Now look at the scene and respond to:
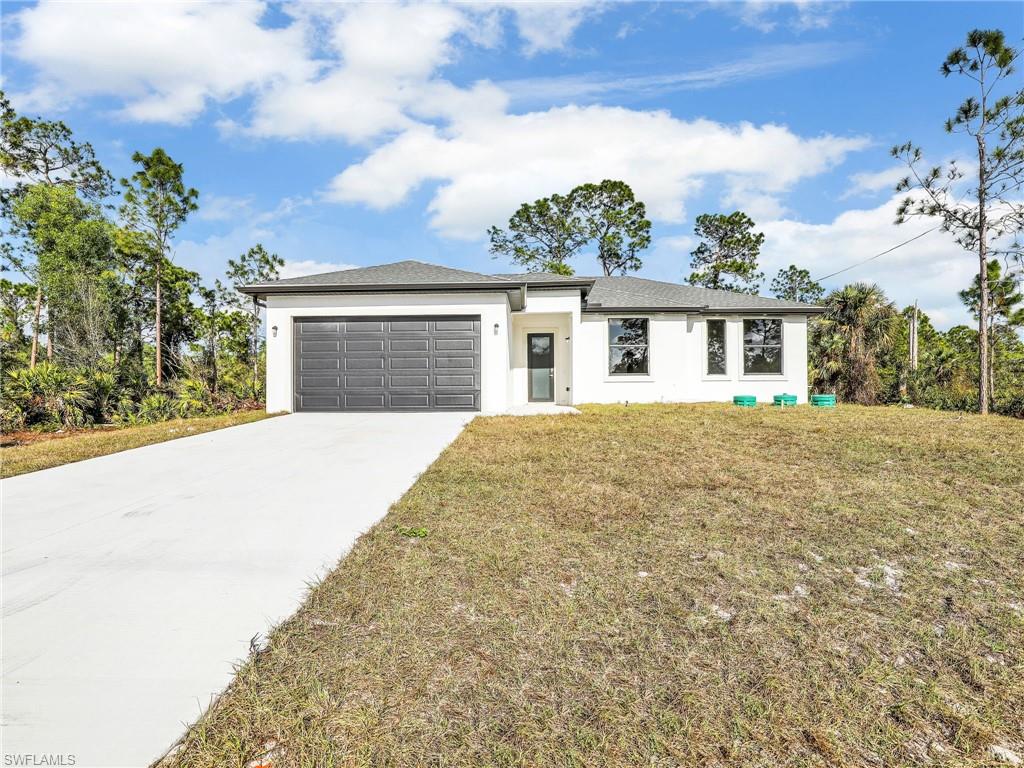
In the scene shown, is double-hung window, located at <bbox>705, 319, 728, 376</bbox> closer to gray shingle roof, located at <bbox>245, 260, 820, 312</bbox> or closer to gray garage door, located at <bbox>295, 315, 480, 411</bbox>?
gray shingle roof, located at <bbox>245, 260, 820, 312</bbox>

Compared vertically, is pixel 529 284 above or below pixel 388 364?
above

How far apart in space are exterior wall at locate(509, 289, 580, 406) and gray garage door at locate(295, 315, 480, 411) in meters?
2.68

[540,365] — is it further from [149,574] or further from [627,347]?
[149,574]

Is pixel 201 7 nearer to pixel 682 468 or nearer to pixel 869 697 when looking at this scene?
pixel 682 468

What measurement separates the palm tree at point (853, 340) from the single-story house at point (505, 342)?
200 cm

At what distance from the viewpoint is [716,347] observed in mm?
15516

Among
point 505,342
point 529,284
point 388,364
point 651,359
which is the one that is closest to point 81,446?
point 388,364

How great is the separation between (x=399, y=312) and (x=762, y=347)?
37.2ft

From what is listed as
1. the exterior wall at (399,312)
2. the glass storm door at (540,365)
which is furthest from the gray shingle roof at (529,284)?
the glass storm door at (540,365)

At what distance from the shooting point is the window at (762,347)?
15461mm

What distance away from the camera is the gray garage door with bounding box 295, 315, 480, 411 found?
1178cm

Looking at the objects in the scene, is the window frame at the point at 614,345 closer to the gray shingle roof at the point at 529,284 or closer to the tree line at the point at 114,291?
the gray shingle roof at the point at 529,284

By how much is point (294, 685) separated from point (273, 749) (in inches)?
12.2

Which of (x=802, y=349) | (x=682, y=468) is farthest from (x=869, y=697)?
(x=802, y=349)
